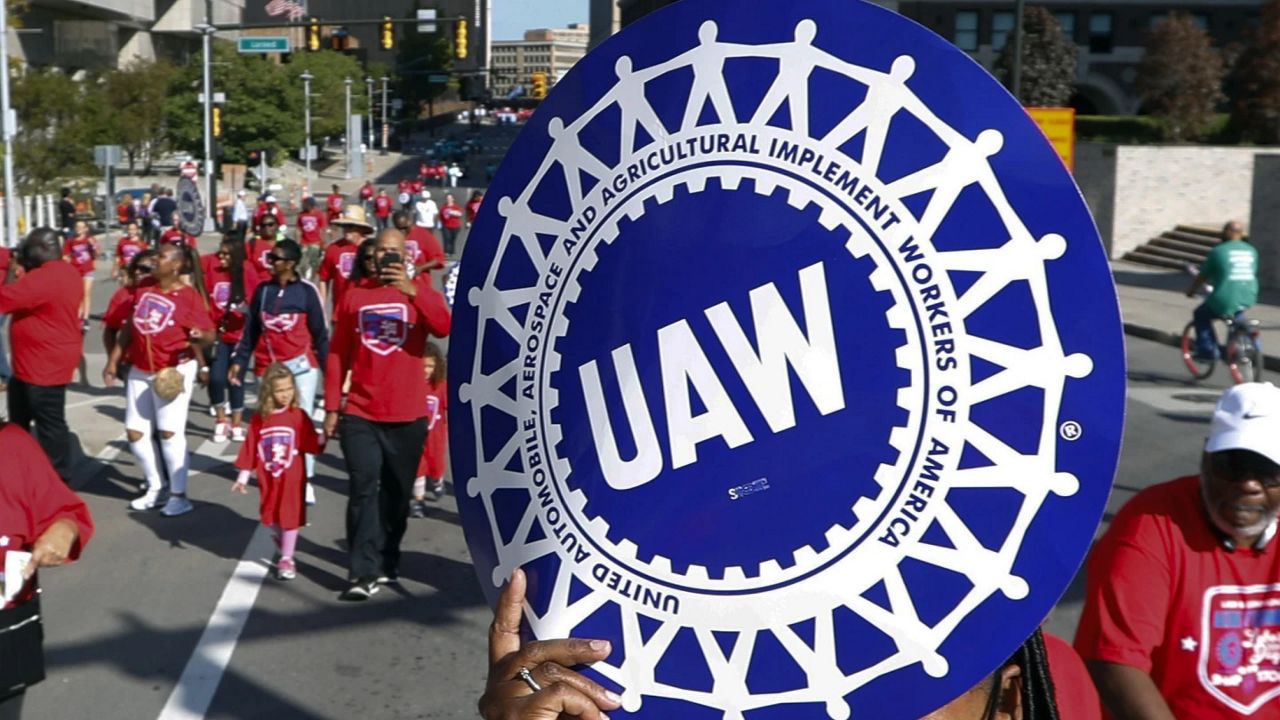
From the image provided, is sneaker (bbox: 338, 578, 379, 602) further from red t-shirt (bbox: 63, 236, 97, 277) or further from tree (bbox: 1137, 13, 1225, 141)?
tree (bbox: 1137, 13, 1225, 141)

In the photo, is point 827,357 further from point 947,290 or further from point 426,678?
point 426,678

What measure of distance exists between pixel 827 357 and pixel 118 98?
54.6 m

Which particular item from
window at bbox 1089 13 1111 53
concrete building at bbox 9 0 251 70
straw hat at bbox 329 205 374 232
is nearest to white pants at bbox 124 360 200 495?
straw hat at bbox 329 205 374 232

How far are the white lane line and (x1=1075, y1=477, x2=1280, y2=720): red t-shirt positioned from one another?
4.42 m

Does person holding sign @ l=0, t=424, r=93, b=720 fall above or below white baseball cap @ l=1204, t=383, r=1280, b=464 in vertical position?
below

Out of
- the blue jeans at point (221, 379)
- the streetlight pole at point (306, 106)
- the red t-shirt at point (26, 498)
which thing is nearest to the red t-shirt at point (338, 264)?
the blue jeans at point (221, 379)

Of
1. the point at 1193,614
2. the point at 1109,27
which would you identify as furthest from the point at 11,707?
the point at 1109,27

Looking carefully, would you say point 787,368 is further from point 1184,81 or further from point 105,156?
point 1184,81

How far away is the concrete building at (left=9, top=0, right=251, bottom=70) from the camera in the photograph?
62000mm

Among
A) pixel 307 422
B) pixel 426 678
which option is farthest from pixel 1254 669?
pixel 307 422

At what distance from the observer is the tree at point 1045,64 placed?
37.2 metres

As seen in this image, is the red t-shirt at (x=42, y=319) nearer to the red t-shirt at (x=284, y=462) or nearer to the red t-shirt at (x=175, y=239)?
the red t-shirt at (x=175, y=239)

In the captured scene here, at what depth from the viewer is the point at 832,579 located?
1.34 meters

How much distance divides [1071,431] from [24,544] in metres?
3.85
